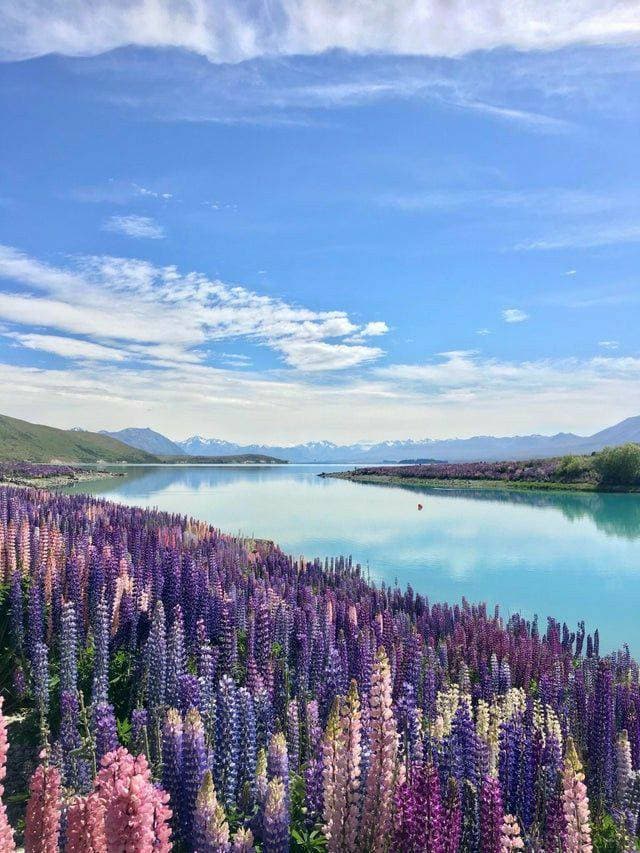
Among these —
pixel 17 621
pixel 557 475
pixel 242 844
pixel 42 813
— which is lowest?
pixel 17 621

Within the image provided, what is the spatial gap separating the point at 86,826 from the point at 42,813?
0.56 meters

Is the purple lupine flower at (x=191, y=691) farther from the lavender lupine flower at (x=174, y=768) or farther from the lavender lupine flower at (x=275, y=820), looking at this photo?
the lavender lupine flower at (x=275, y=820)

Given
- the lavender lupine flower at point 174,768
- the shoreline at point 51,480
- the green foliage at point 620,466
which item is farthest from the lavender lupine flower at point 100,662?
the green foliage at point 620,466

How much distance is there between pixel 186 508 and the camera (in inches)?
3760

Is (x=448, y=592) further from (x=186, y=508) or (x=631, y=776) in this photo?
(x=186, y=508)

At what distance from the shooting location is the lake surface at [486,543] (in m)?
39.5

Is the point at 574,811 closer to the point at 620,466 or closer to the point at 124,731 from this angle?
the point at 124,731

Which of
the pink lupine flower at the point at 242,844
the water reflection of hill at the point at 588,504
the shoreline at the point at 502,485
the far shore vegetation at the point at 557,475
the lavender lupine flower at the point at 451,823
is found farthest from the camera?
the far shore vegetation at the point at 557,475

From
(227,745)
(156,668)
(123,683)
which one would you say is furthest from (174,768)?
(123,683)

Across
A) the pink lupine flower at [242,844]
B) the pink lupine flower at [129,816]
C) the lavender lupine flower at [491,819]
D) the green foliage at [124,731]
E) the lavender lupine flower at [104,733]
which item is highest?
the pink lupine flower at [129,816]

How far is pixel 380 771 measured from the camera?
5.72 meters

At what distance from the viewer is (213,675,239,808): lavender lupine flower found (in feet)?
28.5

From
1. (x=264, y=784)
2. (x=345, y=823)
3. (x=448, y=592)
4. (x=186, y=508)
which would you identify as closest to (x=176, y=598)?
(x=264, y=784)

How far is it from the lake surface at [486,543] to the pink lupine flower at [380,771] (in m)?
28.4
